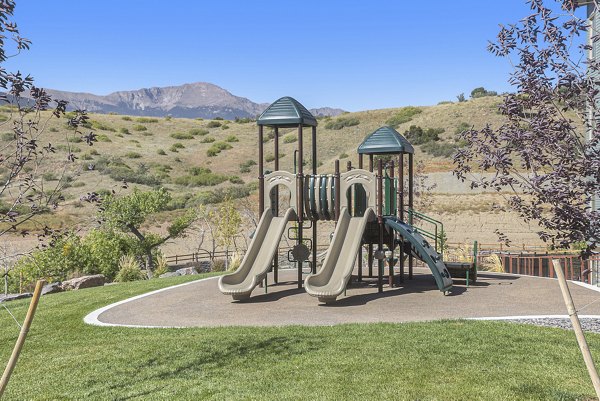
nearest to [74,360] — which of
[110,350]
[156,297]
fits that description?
[110,350]

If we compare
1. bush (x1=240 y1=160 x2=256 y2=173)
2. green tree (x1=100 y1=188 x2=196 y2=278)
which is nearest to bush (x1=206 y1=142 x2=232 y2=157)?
bush (x1=240 y1=160 x2=256 y2=173)

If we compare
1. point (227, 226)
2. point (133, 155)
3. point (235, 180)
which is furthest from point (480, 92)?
point (227, 226)

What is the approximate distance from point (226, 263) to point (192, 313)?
1241 cm

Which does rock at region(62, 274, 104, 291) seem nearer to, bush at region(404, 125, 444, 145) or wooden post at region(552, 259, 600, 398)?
wooden post at region(552, 259, 600, 398)

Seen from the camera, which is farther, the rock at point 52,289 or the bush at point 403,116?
the bush at point 403,116

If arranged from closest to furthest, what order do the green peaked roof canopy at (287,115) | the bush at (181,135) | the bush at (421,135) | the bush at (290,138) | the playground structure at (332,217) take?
the playground structure at (332,217) → the green peaked roof canopy at (287,115) → the bush at (421,135) → the bush at (290,138) → the bush at (181,135)

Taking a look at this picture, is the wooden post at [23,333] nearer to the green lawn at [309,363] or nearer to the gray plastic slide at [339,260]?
the green lawn at [309,363]

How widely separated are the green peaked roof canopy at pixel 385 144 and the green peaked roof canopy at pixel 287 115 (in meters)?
2.22

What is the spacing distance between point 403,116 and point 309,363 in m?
83.2

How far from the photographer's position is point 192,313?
1437 centimetres

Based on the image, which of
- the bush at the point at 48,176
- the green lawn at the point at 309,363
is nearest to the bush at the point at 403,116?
the bush at the point at 48,176

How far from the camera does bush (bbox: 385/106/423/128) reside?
87375 mm

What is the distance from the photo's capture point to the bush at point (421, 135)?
7500 cm

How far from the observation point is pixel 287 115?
57.1 feet
